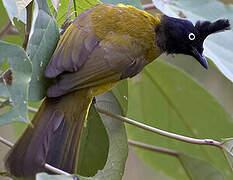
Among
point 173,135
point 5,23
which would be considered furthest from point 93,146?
point 5,23

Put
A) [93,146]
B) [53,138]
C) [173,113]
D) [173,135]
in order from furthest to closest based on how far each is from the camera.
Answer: [173,113]
[93,146]
[173,135]
[53,138]

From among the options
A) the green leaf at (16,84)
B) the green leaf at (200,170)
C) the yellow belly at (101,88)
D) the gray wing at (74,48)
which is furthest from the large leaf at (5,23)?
the green leaf at (200,170)

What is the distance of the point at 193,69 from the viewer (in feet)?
19.4

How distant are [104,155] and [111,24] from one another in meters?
0.59

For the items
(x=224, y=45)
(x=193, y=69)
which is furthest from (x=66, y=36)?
(x=193, y=69)

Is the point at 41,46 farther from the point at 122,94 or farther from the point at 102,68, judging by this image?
the point at 122,94

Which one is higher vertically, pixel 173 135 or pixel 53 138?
pixel 53 138

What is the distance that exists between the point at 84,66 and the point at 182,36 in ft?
2.65

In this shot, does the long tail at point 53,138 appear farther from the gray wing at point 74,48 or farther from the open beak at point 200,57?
the open beak at point 200,57

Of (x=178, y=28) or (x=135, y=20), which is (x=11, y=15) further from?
(x=178, y=28)

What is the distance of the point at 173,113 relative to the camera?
11.6 feet

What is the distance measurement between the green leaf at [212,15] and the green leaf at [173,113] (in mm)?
548

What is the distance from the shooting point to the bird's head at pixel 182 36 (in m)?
2.86

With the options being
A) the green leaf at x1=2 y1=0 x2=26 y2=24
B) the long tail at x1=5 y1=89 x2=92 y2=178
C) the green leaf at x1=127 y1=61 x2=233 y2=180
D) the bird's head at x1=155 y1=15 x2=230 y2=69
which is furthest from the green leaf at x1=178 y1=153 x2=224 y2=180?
the green leaf at x1=2 y1=0 x2=26 y2=24
